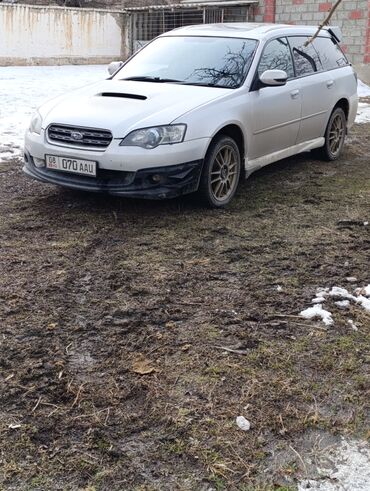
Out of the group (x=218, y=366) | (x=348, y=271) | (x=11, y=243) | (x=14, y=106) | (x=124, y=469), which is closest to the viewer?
(x=124, y=469)

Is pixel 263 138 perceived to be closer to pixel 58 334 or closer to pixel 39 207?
pixel 39 207

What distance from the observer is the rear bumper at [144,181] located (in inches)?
206

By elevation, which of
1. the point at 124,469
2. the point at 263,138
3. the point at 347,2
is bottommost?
the point at 124,469

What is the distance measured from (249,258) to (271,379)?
170cm

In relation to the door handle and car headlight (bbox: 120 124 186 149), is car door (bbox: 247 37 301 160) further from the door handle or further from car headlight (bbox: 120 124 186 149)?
car headlight (bbox: 120 124 186 149)

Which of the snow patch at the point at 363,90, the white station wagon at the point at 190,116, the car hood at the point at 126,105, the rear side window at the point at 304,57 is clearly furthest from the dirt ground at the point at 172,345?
the snow patch at the point at 363,90

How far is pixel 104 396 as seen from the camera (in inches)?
116

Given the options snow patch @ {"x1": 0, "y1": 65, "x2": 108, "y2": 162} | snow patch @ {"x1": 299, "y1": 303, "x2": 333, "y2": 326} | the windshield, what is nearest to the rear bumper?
the windshield

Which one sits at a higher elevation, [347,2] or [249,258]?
[347,2]

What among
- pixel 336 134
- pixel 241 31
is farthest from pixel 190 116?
pixel 336 134

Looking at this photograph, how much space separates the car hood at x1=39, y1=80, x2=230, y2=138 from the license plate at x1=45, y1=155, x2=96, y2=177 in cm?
32

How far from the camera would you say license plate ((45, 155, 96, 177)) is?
526 centimetres

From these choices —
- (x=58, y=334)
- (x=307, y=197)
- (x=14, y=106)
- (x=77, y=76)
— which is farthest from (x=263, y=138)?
(x=77, y=76)

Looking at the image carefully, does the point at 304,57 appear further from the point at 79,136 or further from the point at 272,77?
the point at 79,136
